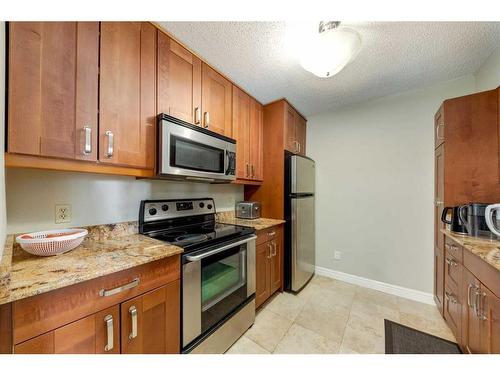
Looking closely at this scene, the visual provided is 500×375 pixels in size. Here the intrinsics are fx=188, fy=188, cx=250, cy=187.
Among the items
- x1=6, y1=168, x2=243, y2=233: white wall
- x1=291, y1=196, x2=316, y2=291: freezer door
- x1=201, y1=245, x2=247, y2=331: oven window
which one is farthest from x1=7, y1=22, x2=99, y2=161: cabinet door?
x1=291, y1=196, x2=316, y2=291: freezer door

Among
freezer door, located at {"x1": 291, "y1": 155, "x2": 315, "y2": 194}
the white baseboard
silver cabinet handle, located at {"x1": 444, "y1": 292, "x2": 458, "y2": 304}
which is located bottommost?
the white baseboard

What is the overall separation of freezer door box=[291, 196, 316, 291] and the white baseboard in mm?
243

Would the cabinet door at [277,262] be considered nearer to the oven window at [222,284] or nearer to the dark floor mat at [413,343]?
the oven window at [222,284]

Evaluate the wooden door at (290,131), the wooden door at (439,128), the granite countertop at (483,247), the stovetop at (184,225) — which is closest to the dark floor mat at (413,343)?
the granite countertop at (483,247)

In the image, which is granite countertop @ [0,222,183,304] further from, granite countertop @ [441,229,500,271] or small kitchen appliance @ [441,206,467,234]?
small kitchen appliance @ [441,206,467,234]

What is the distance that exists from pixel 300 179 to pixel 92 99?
6.16ft

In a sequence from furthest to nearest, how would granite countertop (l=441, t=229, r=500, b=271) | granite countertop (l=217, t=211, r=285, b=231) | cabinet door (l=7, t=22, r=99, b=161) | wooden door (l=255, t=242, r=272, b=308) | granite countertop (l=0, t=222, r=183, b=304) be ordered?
granite countertop (l=217, t=211, r=285, b=231) < wooden door (l=255, t=242, r=272, b=308) < granite countertop (l=441, t=229, r=500, b=271) < cabinet door (l=7, t=22, r=99, b=161) < granite countertop (l=0, t=222, r=183, b=304)

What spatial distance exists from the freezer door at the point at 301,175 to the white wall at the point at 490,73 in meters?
1.55

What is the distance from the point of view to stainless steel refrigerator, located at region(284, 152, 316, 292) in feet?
6.89

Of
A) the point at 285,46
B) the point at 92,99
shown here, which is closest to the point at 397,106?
the point at 285,46

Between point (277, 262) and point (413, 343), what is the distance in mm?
Answer: 1189

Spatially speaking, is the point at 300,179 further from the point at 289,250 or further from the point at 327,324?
the point at 327,324

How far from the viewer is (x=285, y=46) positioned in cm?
138
